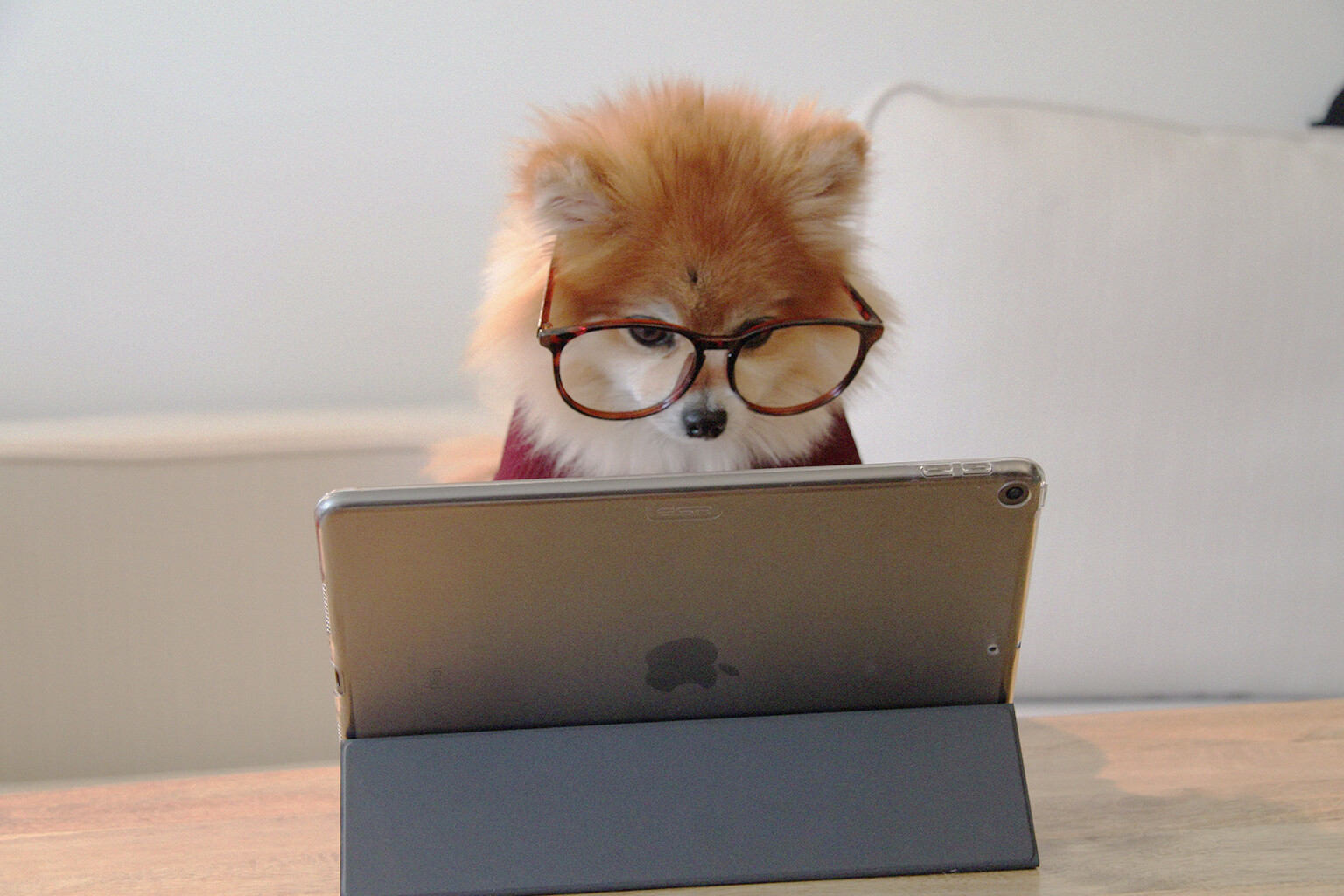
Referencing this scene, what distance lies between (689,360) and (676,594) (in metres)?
0.25

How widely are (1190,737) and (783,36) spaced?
1.37 m

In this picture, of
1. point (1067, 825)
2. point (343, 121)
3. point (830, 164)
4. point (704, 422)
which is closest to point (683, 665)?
point (704, 422)

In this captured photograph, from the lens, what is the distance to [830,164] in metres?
1.00

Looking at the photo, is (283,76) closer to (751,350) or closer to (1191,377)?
(751,350)

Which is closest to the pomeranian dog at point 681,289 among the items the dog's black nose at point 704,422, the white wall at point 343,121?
the dog's black nose at point 704,422

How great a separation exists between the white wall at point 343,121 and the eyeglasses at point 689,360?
2.94 feet

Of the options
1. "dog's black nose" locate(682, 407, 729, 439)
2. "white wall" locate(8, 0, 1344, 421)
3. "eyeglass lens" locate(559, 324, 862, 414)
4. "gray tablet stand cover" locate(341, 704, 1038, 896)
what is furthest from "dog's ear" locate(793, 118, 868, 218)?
"white wall" locate(8, 0, 1344, 421)

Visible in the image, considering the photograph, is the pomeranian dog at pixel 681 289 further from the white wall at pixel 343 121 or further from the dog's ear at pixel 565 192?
the white wall at pixel 343 121

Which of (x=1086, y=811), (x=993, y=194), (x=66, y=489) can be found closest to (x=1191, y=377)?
(x=993, y=194)

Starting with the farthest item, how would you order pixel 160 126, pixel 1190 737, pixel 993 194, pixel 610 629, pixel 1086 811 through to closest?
pixel 160 126, pixel 993 194, pixel 1190 737, pixel 1086 811, pixel 610 629

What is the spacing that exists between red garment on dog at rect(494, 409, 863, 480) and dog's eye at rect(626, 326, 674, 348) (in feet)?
0.61

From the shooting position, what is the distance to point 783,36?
1889mm

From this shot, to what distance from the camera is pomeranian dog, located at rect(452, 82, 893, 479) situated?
94 centimetres

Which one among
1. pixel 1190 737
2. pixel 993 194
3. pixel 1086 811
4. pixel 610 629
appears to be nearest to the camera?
pixel 610 629
